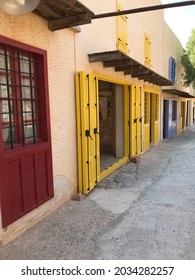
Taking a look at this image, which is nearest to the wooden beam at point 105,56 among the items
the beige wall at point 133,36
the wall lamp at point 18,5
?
the beige wall at point 133,36

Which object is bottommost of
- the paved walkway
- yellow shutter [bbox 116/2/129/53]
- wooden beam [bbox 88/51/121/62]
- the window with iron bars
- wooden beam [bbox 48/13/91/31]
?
the paved walkway

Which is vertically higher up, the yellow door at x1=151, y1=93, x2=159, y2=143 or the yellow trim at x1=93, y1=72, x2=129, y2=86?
the yellow trim at x1=93, y1=72, x2=129, y2=86

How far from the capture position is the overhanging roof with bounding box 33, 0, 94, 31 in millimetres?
3596

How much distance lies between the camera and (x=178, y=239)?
11.7ft

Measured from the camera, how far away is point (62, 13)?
3979 mm

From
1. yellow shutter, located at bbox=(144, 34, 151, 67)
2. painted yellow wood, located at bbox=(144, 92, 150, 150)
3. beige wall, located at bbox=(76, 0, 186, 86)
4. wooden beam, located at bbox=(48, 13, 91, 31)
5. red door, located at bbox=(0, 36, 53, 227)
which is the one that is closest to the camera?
red door, located at bbox=(0, 36, 53, 227)

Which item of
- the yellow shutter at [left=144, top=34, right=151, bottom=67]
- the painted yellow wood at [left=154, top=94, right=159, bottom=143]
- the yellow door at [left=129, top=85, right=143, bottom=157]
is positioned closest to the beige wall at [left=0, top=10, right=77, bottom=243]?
the yellow door at [left=129, top=85, right=143, bottom=157]

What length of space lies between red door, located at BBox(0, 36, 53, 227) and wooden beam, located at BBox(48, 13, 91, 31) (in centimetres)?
50

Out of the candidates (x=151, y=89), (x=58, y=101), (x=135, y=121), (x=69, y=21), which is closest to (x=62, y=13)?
(x=69, y=21)

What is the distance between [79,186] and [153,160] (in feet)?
14.0

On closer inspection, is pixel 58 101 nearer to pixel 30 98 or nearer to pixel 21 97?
pixel 30 98

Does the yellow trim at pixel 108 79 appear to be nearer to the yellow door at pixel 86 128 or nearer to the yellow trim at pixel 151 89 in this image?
the yellow door at pixel 86 128

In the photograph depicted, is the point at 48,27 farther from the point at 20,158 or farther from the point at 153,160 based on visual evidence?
the point at 153,160

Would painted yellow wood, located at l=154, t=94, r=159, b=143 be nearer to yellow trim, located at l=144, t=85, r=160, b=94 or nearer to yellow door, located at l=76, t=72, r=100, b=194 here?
yellow trim, located at l=144, t=85, r=160, b=94
